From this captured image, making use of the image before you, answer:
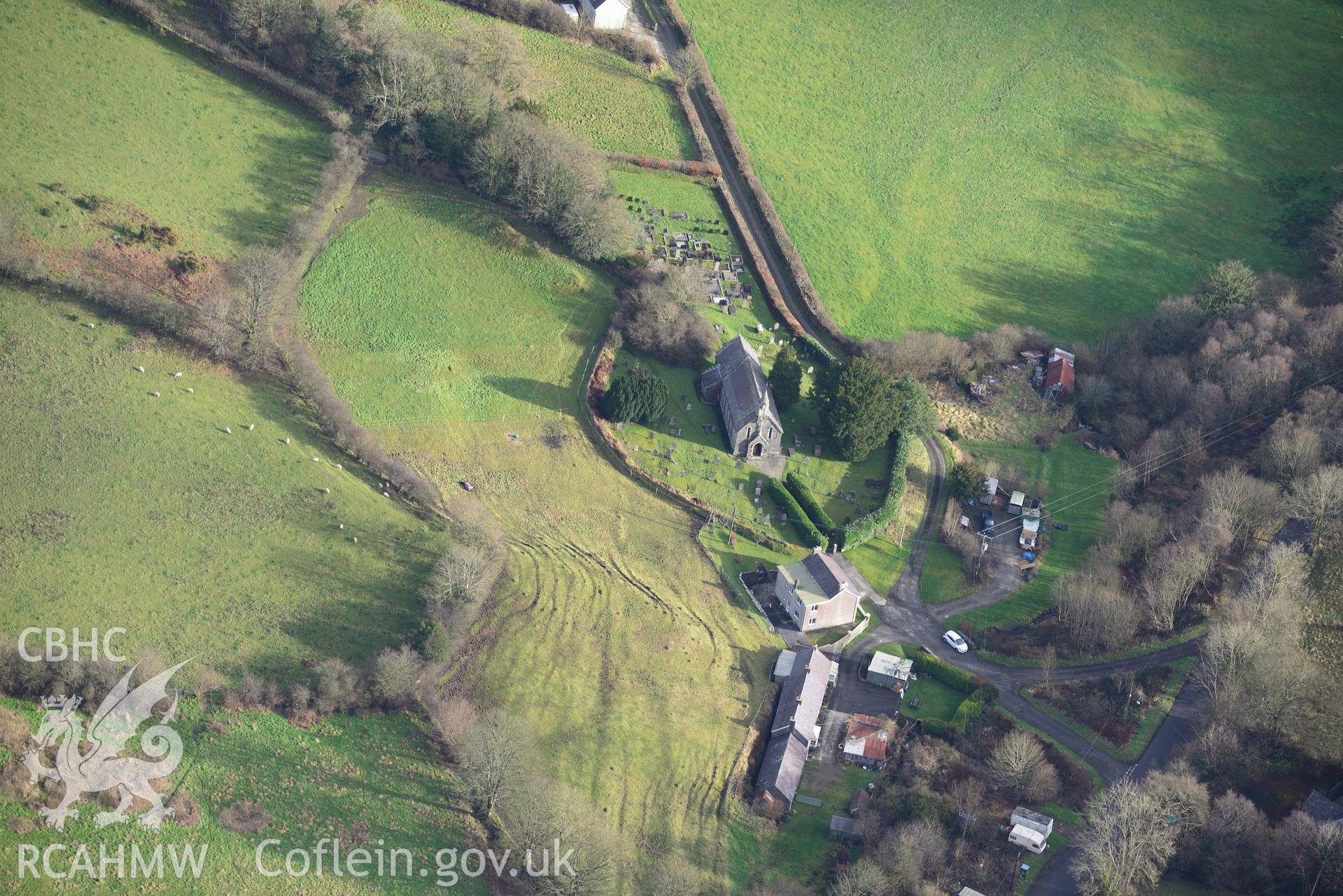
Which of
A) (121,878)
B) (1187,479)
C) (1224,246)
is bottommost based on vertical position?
(121,878)

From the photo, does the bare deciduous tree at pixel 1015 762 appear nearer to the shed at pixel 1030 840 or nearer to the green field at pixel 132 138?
the shed at pixel 1030 840

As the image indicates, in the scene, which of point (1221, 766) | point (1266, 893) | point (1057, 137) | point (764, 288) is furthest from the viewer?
point (1057, 137)

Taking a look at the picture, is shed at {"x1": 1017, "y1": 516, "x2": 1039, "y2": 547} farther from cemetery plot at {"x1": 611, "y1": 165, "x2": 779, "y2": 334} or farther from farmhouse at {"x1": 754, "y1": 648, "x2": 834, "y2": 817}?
cemetery plot at {"x1": 611, "y1": 165, "x2": 779, "y2": 334}

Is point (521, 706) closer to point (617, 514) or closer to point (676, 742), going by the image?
point (676, 742)

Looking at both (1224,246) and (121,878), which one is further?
(1224,246)

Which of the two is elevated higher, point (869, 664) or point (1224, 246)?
point (1224, 246)

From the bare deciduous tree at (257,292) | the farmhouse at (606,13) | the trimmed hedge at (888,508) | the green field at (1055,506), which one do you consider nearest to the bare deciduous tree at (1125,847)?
the green field at (1055,506)

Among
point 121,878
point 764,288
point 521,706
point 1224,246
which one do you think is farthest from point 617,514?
point 1224,246

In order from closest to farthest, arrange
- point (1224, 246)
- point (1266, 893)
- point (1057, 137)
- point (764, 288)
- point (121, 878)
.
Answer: point (121, 878) → point (1266, 893) → point (764, 288) → point (1224, 246) → point (1057, 137)
